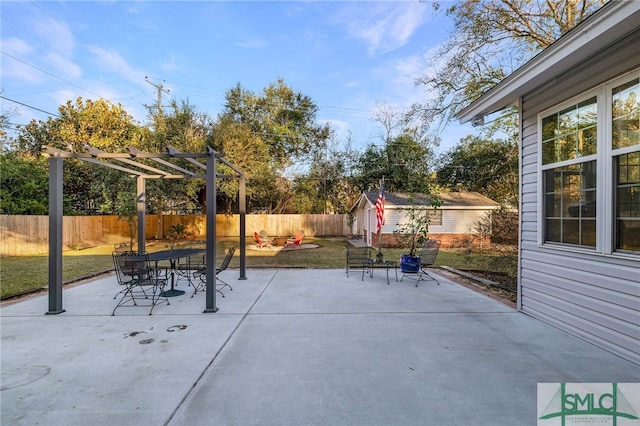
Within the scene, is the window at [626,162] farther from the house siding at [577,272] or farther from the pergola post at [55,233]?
the pergola post at [55,233]

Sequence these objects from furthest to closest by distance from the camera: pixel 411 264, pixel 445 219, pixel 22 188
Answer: pixel 445 219, pixel 22 188, pixel 411 264

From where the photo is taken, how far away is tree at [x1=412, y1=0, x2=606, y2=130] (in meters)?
9.22

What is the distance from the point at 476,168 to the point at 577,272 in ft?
65.2

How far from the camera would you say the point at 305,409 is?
2.28 metres

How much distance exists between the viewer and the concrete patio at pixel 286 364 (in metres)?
2.25

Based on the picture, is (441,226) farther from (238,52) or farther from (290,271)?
(238,52)

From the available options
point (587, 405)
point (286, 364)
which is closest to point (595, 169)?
point (587, 405)

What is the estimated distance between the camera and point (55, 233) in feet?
15.2

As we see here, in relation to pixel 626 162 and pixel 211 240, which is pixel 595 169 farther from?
pixel 211 240

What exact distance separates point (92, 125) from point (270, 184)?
35.8 ft

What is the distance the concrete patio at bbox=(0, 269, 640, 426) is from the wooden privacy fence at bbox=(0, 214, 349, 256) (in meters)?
10.0

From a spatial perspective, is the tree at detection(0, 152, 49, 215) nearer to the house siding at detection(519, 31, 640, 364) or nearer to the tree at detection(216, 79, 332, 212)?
the tree at detection(216, 79, 332, 212)

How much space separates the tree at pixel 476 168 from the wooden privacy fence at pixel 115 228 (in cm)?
903

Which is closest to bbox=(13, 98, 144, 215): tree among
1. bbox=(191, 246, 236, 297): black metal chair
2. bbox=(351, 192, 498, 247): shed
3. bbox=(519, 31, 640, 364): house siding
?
bbox=(191, 246, 236, 297): black metal chair
